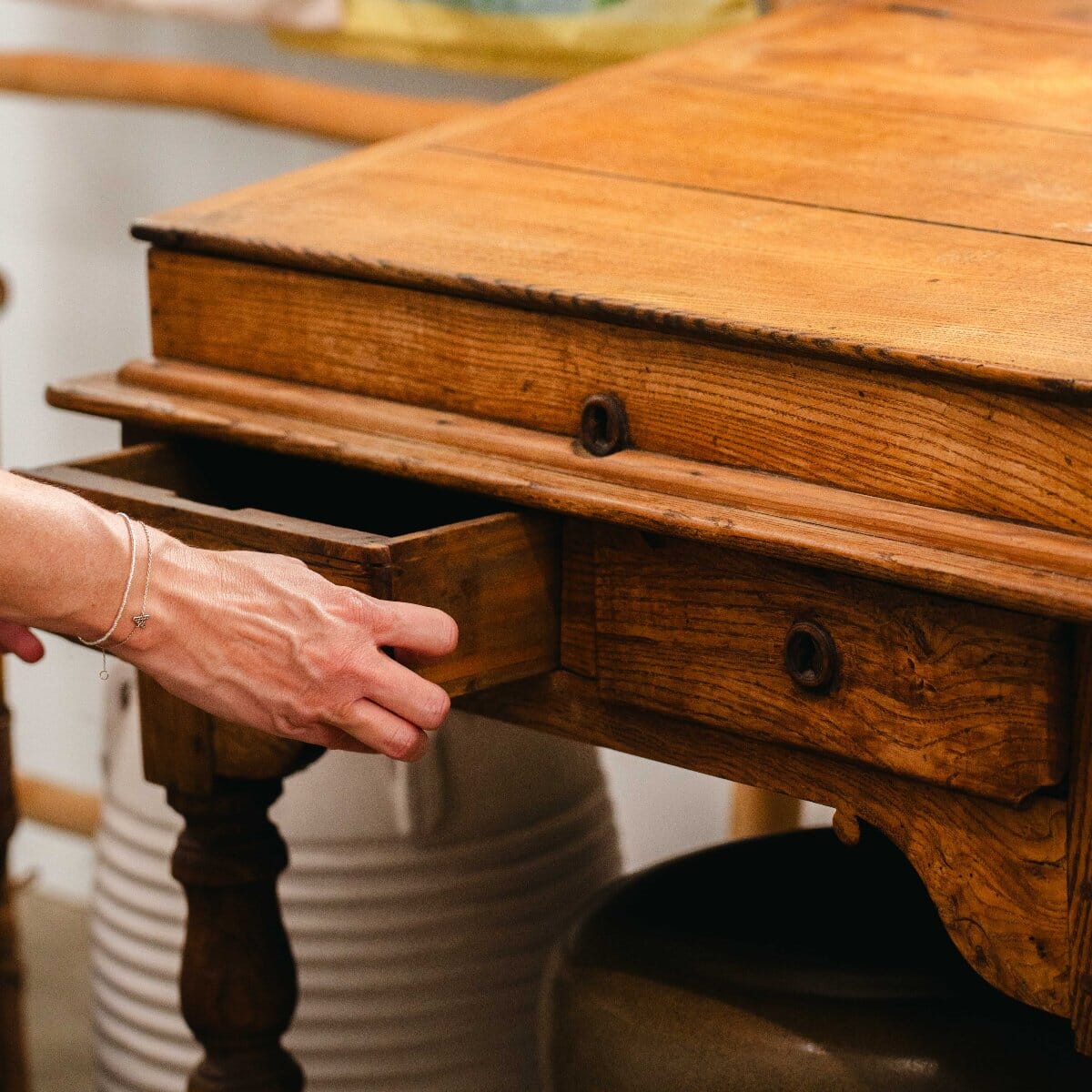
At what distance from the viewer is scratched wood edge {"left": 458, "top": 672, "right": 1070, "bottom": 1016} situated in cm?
96

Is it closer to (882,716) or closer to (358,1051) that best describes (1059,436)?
(882,716)

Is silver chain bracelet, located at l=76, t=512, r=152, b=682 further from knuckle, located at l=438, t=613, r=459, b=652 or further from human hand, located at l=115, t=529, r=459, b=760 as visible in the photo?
knuckle, located at l=438, t=613, r=459, b=652

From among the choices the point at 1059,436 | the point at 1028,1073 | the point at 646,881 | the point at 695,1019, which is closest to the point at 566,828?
the point at 646,881

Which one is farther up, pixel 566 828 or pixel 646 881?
pixel 646 881

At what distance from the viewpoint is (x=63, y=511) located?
1.01 m

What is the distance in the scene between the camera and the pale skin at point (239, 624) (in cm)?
100

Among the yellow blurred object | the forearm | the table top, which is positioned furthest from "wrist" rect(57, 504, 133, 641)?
the yellow blurred object

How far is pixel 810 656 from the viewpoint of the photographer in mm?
1009

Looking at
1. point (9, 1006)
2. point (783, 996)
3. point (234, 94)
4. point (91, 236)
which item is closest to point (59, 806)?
point (9, 1006)

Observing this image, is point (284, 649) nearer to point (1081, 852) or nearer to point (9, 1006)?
point (1081, 852)

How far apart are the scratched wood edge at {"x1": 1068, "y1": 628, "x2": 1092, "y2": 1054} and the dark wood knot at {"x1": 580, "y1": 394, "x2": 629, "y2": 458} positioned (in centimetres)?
28

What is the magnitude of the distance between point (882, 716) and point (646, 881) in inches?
14.9

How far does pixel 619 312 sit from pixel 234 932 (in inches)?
21.0

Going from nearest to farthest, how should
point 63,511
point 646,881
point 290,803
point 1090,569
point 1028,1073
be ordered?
1. point 1090,569
2. point 63,511
3. point 1028,1073
4. point 646,881
5. point 290,803
